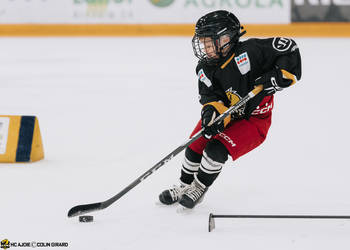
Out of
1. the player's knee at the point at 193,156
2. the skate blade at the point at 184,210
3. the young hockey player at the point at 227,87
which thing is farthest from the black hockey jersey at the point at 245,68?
the skate blade at the point at 184,210

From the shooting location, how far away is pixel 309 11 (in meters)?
7.94

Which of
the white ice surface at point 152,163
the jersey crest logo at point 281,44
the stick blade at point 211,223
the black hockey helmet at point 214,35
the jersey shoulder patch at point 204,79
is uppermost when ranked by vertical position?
the black hockey helmet at point 214,35

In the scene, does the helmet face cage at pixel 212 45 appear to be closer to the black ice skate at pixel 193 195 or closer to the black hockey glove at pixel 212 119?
the black hockey glove at pixel 212 119

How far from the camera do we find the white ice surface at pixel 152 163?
2.02 metres

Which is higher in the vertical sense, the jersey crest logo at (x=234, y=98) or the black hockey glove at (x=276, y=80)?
the black hockey glove at (x=276, y=80)

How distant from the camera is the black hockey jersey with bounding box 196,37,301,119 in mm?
2305

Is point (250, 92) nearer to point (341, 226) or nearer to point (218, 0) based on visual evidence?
point (341, 226)

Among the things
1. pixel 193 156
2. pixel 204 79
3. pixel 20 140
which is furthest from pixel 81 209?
pixel 20 140

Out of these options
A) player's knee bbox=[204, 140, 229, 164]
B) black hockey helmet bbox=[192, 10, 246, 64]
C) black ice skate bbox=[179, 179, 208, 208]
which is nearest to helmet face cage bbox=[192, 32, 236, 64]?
black hockey helmet bbox=[192, 10, 246, 64]

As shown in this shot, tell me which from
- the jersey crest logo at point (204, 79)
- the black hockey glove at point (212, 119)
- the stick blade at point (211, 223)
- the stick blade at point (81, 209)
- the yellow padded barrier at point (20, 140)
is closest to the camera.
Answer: the stick blade at point (211, 223)

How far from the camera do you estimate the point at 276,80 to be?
2.27 meters

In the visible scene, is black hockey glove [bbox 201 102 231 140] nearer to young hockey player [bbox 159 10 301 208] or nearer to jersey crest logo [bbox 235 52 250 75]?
young hockey player [bbox 159 10 301 208]

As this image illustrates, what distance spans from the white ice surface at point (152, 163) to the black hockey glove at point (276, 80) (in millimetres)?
485

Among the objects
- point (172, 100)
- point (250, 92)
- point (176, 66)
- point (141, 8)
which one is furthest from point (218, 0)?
point (250, 92)
